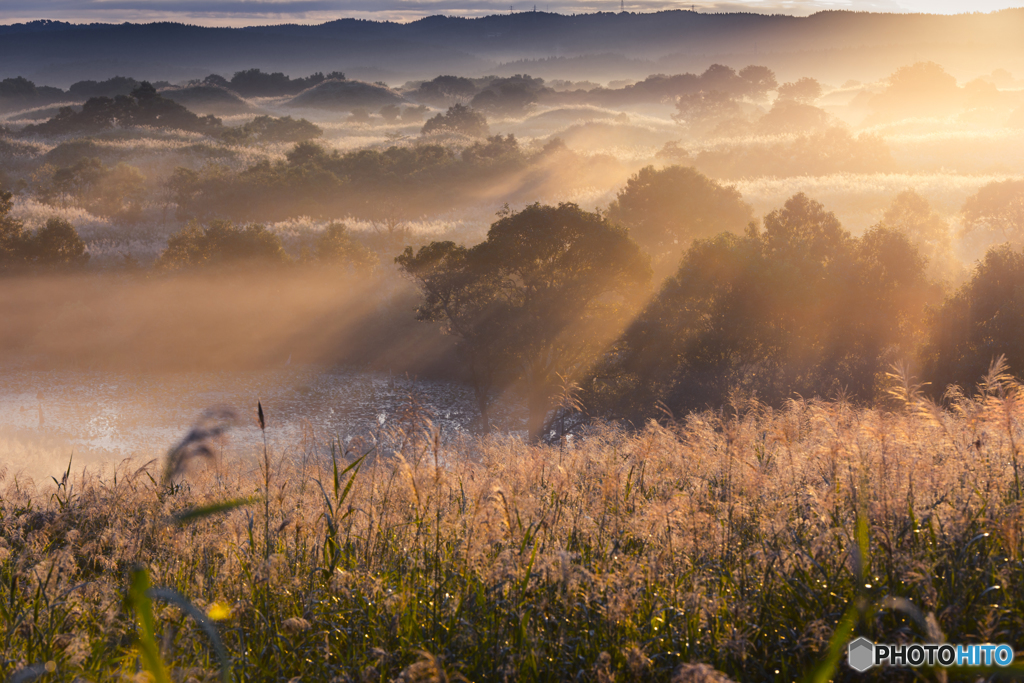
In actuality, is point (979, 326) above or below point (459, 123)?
below

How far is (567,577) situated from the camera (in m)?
3.44

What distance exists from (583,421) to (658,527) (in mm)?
21419

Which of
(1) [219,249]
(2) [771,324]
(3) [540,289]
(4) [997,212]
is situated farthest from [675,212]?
(1) [219,249]

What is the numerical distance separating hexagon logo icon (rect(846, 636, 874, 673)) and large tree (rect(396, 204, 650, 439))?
22.9m

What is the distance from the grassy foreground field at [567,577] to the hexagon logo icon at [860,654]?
0.08m

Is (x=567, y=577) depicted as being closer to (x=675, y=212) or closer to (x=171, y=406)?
(x=171, y=406)

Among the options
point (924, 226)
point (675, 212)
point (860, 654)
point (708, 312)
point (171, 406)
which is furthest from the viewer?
point (924, 226)

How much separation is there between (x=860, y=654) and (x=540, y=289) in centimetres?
2404

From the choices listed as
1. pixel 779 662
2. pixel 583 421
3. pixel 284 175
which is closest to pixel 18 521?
pixel 779 662

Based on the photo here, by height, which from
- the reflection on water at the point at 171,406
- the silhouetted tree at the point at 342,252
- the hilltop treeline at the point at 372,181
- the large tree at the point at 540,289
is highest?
the hilltop treeline at the point at 372,181

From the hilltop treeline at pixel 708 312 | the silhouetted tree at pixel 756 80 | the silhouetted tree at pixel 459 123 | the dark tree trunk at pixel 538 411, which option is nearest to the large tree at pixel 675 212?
the hilltop treeline at pixel 708 312

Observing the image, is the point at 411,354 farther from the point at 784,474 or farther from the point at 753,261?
the point at 784,474

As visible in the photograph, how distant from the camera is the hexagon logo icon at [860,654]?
316cm

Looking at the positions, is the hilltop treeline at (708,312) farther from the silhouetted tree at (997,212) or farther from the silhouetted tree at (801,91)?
the silhouetted tree at (801,91)
